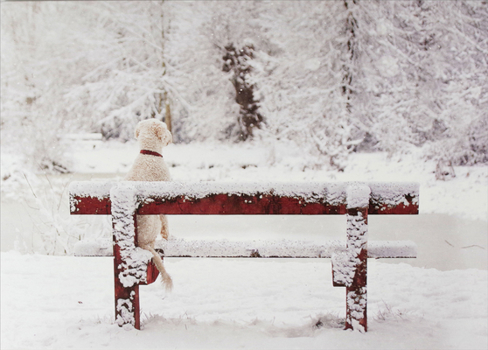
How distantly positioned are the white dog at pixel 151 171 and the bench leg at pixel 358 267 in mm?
1238

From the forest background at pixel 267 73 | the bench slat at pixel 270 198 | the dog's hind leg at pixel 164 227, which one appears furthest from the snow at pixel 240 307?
the forest background at pixel 267 73

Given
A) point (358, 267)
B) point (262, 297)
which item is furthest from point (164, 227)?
point (358, 267)

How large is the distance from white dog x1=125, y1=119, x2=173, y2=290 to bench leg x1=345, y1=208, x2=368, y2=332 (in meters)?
1.24

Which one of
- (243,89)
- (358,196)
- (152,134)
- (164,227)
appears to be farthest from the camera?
(243,89)

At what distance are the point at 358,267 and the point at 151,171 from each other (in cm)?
161

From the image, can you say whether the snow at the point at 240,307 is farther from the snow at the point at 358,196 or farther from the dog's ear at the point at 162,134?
the dog's ear at the point at 162,134

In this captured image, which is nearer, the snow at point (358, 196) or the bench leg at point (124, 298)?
the snow at point (358, 196)

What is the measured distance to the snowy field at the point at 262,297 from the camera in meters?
Answer: 2.61

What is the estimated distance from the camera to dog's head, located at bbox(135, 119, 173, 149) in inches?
124

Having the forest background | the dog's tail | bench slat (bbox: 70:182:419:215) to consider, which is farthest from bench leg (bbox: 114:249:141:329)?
the forest background

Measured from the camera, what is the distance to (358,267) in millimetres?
2525

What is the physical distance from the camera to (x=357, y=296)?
2562 millimetres

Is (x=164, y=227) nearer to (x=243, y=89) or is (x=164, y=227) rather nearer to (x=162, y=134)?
(x=162, y=134)

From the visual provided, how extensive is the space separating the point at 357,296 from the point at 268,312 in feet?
3.12
